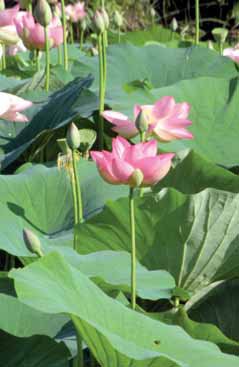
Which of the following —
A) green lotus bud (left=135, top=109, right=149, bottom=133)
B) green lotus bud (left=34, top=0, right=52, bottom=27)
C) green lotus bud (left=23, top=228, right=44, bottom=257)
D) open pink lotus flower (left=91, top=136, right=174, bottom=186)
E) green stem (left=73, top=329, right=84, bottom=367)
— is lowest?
green stem (left=73, top=329, right=84, bottom=367)

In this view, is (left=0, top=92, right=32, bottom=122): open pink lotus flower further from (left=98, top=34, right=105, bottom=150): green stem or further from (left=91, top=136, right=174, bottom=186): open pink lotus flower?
(left=98, top=34, right=105, bottom=150): green stem

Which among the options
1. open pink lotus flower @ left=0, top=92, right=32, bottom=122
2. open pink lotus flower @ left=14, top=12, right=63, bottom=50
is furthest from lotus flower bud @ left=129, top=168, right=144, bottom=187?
open pink lotus flower @ left=14, top=12, right=63, bottom=50

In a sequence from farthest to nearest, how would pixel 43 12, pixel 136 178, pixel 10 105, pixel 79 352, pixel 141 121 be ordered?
1. pixel 43 12
2. pixel 10 105
3. pixel 141 121
4. pixel 136 178
5. pixel 79 352

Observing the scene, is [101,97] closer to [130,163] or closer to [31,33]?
[31,33]

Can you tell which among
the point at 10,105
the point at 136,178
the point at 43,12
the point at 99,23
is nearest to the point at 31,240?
the point at 136,178

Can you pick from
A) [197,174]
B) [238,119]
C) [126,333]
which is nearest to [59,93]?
[238,119]

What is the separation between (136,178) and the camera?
144cm

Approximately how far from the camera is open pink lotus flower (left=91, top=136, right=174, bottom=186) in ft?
4.74

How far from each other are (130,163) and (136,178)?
0.03 meters

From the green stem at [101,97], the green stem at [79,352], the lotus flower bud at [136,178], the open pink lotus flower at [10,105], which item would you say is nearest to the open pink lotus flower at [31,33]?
the green stem at [101,97]

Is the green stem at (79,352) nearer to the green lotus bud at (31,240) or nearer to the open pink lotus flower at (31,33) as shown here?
the green lotus bud at (31,240)

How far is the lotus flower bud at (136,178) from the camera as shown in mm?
1436

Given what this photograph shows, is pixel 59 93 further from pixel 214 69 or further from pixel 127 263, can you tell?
pixel 127 263

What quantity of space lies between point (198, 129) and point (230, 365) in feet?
3.79
